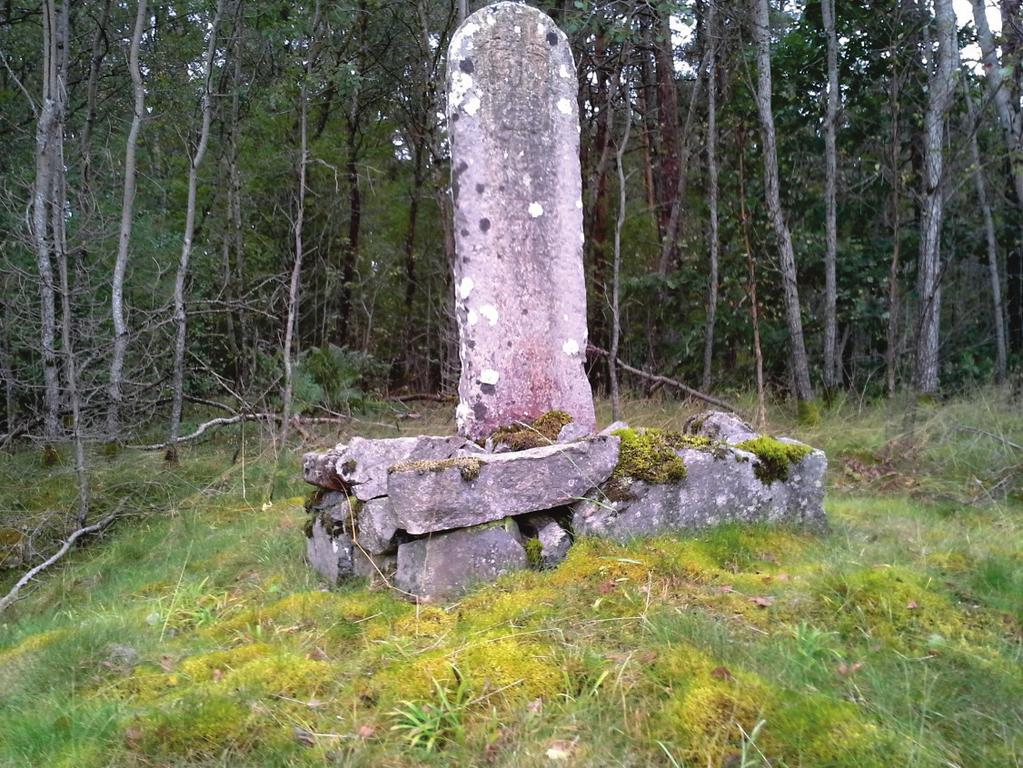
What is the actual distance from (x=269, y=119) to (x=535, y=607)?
12.9 metres

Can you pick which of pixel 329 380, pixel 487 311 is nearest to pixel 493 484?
pixel 487 311

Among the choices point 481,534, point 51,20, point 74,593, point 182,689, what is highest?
point 51,20

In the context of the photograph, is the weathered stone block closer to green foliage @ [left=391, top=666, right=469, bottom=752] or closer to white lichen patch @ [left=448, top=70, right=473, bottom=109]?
green foliage @ [left=391, top=666, right=469, bottom=752]

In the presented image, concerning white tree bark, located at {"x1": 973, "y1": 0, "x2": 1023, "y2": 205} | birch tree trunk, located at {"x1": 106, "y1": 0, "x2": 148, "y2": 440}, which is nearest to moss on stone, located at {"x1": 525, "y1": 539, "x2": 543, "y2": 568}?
birch tree trunk, located at {"x1": 106, "y1": 0, "x2": 148, "y2": 440}

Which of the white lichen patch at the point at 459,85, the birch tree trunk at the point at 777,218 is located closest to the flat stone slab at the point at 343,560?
the white lichen patch at the point at 459,85

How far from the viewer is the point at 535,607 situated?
3.29m

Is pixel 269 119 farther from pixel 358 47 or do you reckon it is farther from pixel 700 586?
pixel 700 586

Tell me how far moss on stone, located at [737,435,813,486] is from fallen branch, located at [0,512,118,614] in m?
5.28

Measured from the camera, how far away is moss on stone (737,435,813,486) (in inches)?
170

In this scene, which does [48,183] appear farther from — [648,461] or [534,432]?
[648,461]

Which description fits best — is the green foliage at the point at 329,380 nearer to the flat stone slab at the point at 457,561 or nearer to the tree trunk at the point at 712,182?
the tree trunk at the point at 712,182

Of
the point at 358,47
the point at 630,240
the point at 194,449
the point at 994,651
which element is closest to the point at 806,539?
the point at 994,651

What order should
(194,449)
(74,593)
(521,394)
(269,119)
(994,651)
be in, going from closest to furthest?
(994,651) < (521,394) < (74,593) < (194,449) < (269,119)

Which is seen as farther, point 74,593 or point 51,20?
point 51,20
